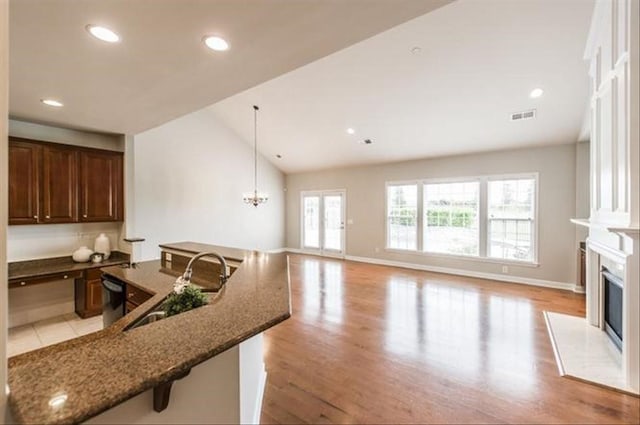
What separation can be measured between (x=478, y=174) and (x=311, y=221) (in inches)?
184

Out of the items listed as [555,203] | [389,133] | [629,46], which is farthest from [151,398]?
[555,203]

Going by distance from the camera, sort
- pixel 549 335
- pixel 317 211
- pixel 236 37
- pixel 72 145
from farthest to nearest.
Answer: pixel 317 211
pixel 72 145
pixel 549 335
pixel 236 37

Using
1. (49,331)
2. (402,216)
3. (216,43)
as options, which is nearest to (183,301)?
(216,43)

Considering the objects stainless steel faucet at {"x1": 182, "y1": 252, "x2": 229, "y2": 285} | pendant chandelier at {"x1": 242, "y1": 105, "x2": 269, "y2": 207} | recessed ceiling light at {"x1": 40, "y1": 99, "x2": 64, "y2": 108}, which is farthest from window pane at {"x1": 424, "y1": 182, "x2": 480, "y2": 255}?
recessed ceiling light at {"x1": 40, "y1": 99, "x2": 64, "y2": 108}

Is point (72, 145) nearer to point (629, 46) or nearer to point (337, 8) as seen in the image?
point (337, 8)

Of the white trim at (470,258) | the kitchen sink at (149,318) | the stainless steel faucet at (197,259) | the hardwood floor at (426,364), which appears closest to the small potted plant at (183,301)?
the kitchen sink at (149,318)

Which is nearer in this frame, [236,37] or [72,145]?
[236,37]

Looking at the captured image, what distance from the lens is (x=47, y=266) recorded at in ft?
12.7

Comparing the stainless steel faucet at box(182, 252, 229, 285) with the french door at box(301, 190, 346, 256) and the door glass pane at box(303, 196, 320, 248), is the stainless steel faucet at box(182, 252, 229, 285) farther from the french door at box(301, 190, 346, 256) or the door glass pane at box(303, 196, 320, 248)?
the door glass pane at box(303, 196, 320, 248)

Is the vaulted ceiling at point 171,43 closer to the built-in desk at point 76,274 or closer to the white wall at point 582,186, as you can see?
the built-in desk at point 76,274

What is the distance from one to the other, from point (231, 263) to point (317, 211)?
20.2 feet

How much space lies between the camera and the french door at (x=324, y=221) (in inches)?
329

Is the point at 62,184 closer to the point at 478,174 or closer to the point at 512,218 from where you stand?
the point at 478,174

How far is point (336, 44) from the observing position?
202 cm
